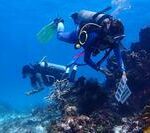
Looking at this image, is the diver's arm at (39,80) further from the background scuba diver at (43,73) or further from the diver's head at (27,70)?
the diver's head at (27,70)

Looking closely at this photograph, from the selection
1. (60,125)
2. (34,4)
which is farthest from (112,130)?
(34,4)

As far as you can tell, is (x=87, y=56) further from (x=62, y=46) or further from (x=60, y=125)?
(x=62, y=46)

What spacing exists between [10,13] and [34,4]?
24.4ft

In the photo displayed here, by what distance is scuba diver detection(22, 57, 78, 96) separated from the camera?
45.3 feet

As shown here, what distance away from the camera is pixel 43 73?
565 inches

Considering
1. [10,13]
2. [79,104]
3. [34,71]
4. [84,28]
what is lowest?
[79,104]

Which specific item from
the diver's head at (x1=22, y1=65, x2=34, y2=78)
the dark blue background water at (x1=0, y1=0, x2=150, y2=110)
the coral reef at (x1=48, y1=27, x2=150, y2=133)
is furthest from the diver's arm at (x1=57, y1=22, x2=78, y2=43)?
the dark blue background water at (x1=0, y1=0, x2=150, y2=110)

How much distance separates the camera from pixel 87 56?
10203 millimetres

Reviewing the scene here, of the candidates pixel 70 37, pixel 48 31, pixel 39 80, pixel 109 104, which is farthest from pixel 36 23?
pixel 109 104

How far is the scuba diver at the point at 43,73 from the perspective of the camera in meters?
13.8

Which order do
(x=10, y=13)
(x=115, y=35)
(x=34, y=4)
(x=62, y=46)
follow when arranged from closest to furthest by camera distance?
1. (x=115, y=35)
2. (x=34, y=4)
3. (x=10, y=13)
4. (x=62, y=46)

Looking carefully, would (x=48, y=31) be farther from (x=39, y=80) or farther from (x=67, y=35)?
(x=67, y=35)

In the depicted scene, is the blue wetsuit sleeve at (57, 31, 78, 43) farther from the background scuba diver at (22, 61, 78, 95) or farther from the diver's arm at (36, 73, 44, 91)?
the diver's arm at (36, 73, 44, 91)

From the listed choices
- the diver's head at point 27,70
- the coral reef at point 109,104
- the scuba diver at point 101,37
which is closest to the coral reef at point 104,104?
the coral reef at point 109,104
